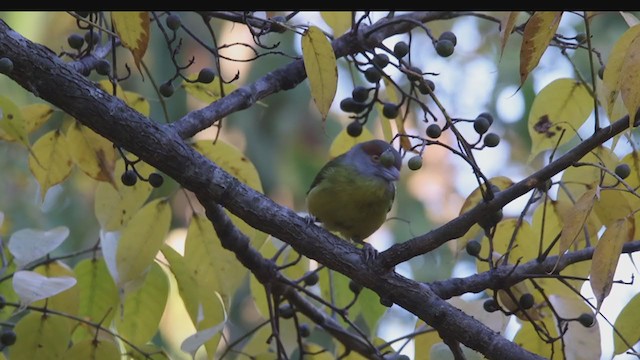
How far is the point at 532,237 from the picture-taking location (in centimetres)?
266

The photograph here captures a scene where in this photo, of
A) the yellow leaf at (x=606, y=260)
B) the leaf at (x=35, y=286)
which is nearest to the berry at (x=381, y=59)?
the yellow leaf at (x=606, y=260)

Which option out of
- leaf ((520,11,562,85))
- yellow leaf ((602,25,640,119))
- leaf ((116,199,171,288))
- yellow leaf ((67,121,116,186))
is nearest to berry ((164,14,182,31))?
yellow leaf ((67,121,116,186))

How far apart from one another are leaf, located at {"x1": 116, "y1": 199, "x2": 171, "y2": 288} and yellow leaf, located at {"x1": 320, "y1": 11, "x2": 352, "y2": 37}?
771mm

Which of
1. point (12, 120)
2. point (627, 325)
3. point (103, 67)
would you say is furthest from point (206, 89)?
point (627, 325)

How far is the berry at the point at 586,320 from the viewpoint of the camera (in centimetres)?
238

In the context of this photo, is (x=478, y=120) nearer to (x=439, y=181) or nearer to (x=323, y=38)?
(x=323, y=38)

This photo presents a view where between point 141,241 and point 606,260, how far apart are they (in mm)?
1349

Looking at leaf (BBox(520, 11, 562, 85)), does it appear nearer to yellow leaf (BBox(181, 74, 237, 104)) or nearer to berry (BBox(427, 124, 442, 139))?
berry (BBox(427, 124, 442, 139))

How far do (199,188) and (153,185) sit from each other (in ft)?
1.31

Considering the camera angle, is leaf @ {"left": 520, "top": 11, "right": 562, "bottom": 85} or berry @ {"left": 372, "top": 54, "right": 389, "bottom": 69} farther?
berry @ {"left": 372, "top": 54, "right": 389, "bottom": 69}

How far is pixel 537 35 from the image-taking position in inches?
76.2

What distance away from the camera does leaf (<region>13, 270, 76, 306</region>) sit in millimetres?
2170

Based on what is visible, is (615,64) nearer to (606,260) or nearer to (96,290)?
(606,260)

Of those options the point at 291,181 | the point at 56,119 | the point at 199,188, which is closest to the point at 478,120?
the point at 199,188
